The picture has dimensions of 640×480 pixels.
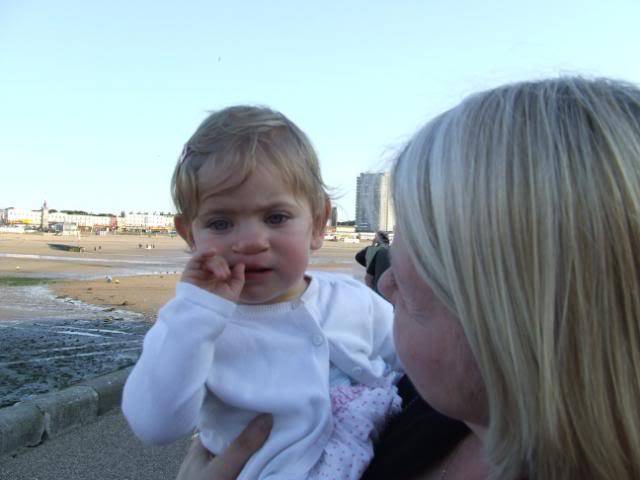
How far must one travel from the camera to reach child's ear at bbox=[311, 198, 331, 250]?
7.09 feet

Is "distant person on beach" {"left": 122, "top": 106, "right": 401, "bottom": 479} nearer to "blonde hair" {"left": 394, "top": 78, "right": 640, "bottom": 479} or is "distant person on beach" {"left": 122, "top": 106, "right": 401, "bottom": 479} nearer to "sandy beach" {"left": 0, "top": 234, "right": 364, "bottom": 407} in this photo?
"sandy beach" {"left": 0, "top": 234, "right": 364, "bottom": 407}

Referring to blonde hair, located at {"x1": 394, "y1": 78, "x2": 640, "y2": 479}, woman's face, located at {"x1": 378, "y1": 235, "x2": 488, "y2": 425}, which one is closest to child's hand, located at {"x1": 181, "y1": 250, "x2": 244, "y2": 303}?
woman's face, located at {"x1": 378, "y1": 235, "x2": 488, "y2": 425}

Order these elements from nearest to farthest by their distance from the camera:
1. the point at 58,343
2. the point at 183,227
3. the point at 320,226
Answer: the point at 183,227
the point at 320,226
the point at 58,343

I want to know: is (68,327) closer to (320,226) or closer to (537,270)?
(320,226)

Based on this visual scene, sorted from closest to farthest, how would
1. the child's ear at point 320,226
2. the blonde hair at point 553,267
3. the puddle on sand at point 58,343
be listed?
1. the blonde hair at point 553,267
2. the child's ear at point 320,226
3. the puddle on sand at point 58,343

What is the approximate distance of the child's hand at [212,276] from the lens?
5.38 ft

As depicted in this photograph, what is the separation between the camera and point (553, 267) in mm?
850

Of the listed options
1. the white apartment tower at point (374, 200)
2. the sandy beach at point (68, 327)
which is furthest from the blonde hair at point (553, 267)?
the sandy beach at point (68, 327)

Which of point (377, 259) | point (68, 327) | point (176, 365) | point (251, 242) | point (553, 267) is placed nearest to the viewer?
point (553, 267)

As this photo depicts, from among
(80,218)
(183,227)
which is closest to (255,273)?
(183,227)

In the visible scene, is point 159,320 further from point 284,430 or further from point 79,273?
point 79,273

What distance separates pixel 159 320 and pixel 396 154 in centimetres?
87

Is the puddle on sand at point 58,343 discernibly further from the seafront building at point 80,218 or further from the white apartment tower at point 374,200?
the seafront building at point 80,218

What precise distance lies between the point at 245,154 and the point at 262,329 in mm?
563
